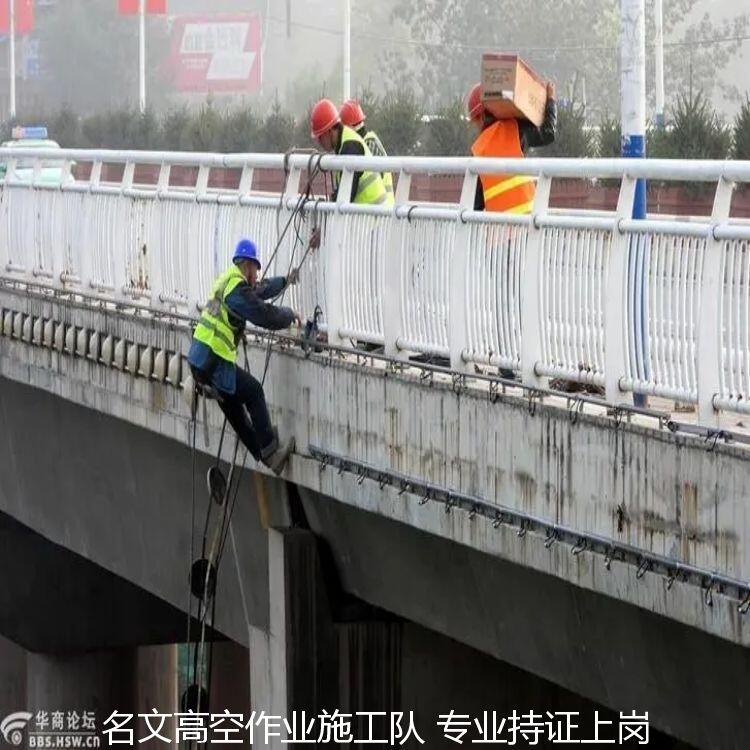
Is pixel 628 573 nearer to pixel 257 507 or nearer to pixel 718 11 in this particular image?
pixel 257 507

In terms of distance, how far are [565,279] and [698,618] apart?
1930 millimetres

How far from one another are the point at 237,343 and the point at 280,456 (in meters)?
0.65

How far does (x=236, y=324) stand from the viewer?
11.9m

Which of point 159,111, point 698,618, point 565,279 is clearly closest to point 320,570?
point 565,279

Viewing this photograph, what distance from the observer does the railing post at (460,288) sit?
34.0ft

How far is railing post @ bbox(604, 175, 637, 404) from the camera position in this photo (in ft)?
29.5

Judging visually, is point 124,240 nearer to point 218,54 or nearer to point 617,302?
point 617,302

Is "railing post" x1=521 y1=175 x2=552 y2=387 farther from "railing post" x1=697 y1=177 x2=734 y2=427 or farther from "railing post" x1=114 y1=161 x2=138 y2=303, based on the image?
"railing post" x1=114 y1=161 x2=138 y2=303

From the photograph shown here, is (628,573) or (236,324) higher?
(236,324)

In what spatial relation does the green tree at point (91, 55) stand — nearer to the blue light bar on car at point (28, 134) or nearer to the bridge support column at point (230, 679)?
the blue light bar on car at point (28, 134)

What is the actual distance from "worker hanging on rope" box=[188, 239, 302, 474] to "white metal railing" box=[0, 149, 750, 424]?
1.24ft

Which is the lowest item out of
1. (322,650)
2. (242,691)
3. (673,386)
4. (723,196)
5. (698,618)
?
(242,691)

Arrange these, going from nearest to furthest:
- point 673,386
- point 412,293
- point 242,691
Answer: point 673,386 < point 412,293 < point 242,691

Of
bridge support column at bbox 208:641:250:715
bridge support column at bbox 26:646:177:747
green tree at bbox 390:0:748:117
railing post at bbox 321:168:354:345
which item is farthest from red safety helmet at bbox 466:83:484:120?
green tree at bbox 390:0:748:117
